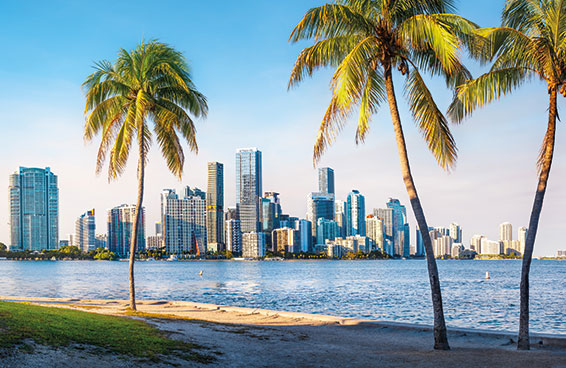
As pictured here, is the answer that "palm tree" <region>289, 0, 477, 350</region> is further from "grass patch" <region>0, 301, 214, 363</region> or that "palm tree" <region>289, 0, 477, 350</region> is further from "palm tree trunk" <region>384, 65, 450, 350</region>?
"grass patch" <region>0, 301, 214, 363</region>

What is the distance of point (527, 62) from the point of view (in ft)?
46.5

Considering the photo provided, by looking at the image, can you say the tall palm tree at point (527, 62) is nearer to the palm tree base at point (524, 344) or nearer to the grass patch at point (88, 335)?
the palm tree base at point (524, 344)

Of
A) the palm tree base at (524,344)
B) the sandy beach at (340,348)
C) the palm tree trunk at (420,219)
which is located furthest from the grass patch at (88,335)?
the palm tree base at (524,344)

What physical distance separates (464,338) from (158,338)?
32.7 ft

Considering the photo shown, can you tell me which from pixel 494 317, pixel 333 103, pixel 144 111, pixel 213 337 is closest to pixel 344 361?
pixel 213 337

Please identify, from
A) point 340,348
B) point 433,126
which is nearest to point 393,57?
point 433,126

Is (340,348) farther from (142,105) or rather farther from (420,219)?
(142,105)

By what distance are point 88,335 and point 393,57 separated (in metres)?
10.4

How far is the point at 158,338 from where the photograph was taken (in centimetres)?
1238

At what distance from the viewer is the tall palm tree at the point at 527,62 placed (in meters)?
13.5

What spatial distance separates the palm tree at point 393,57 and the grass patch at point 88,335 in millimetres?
6258

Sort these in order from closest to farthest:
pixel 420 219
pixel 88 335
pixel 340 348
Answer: pixel 88 335 < pixel 420 219 < pixel 340 348

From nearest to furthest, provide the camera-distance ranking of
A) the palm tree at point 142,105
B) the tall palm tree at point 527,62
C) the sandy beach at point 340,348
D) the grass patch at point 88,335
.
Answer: the grass patch at point 88,335 → the sandy beach at point 340,348 → the tall palm tree at point 527,62 → the palm tree at point 142,105

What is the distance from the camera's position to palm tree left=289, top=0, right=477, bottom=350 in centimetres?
1366
